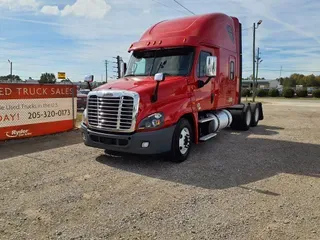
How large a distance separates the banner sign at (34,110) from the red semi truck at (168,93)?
10.2 ft

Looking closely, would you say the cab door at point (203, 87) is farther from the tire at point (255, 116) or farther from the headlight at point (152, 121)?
the tire at point (255, 116)

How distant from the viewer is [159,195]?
14.9 feet

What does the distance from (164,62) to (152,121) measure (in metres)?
1.89

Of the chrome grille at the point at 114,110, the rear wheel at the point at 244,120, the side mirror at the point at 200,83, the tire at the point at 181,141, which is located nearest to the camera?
the chrome grille at the point at 114,110

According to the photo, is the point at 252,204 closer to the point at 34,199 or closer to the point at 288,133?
the point at 34,199

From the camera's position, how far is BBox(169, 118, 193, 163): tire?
611 centimetres

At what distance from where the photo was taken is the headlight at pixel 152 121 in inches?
225

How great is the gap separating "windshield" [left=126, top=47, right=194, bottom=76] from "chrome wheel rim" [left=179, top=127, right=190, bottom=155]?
134 centimetres

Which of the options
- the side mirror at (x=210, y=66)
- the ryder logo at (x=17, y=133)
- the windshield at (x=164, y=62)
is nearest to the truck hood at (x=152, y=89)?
the windshield at (x=164, y=62)

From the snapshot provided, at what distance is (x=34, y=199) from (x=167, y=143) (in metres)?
2.68

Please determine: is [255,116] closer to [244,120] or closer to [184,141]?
[244,120]

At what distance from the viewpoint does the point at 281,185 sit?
505 centimetres

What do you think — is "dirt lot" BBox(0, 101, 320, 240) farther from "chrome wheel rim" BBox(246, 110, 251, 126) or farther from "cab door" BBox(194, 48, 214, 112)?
"chrome wheel rim" BBox(246, 110, 251, 126)

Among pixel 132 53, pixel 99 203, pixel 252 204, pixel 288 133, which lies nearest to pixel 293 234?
pixel 252 204
